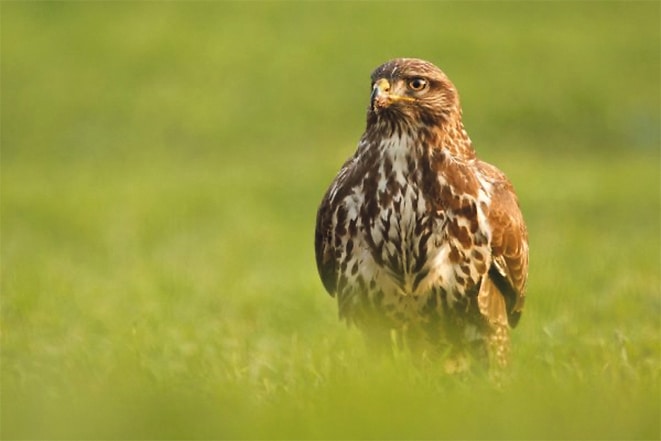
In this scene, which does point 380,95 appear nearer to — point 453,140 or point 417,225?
point 453,140

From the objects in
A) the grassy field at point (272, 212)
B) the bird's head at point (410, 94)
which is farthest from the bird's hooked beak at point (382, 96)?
the grassy field at point (272, 212)

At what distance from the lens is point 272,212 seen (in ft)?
59.2

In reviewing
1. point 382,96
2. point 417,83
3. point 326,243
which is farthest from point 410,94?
point 326,243

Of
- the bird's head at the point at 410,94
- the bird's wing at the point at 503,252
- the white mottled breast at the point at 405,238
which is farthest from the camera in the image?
the bird's wing at the point at 503,252

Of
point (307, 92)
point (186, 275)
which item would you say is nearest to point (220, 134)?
point (307, 92)

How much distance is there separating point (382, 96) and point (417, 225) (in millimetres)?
656

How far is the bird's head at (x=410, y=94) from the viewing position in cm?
722

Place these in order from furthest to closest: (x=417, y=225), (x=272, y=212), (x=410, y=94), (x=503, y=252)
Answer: (x=272, y=212) → (x=503, y=252) → (x=410, y=94) → (x=417, y=225)

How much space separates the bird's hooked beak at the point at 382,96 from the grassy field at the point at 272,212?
4.07 ft

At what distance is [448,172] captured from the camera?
7.18 meters

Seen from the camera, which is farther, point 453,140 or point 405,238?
point 453,140

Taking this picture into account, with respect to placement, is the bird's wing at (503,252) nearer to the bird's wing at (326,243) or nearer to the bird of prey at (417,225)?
the bird of prey at (417,225)

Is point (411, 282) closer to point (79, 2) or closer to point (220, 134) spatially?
point (220, 134)

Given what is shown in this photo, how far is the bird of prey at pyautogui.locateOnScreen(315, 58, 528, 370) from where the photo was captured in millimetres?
7109
